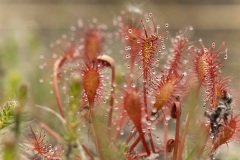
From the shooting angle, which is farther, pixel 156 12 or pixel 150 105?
pixel 156 12

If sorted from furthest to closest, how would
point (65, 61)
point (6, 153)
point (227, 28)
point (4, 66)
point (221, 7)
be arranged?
1. point (221, 7)
2. point (227, 28)
3. point (4, 66)
4. point (65, 61)
5. point (6, 153)

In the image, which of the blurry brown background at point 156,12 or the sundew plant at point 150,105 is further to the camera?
the blurry brown background at point 156,12

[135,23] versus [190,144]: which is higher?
[135,23]

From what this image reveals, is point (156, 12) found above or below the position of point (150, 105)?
above

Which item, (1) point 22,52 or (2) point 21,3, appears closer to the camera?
(1) point 22,52

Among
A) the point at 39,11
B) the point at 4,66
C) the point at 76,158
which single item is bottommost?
the point at 76,158

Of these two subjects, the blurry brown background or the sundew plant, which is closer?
the sundew plant

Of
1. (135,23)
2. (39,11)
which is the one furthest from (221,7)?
(135,23)

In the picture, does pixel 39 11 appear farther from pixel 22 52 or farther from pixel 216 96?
pixel 216 96

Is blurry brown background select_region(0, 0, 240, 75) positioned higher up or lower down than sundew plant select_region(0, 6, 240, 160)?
higher up

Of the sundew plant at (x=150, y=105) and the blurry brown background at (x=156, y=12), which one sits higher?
the blurry brown background at (x=156, y=12)

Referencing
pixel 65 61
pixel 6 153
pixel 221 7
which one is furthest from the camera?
pixel 221 7
